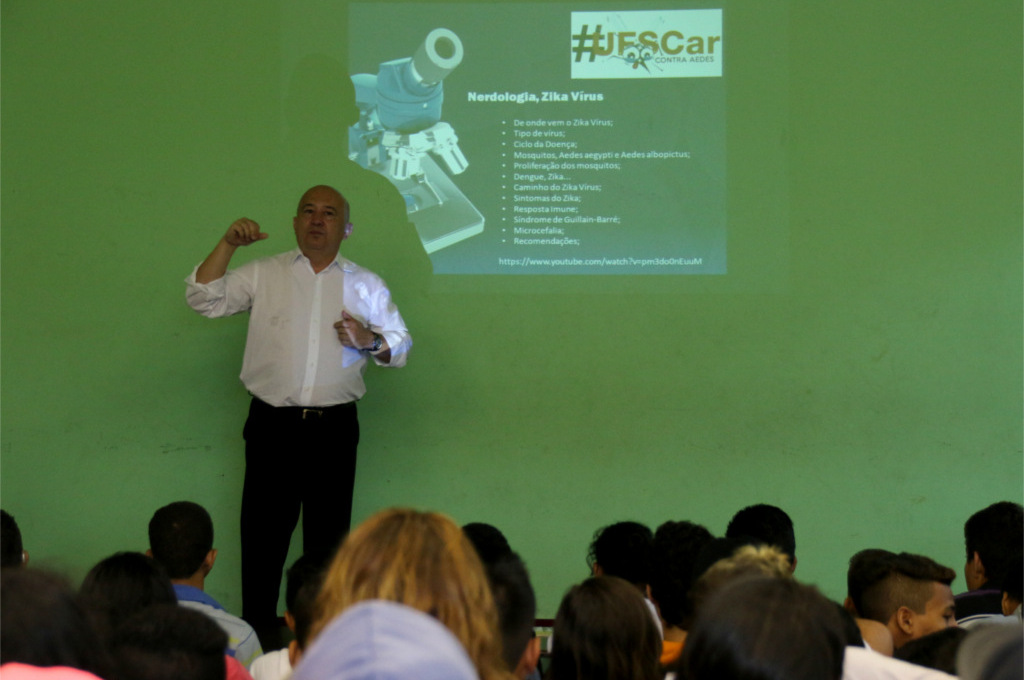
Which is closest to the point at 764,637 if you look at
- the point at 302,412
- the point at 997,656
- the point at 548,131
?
the point at 997,656

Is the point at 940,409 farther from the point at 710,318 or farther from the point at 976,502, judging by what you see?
the point at 710,318

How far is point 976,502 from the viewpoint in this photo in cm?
390

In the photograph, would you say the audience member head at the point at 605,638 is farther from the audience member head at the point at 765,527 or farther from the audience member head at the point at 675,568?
the audience member head at the point at 765,527

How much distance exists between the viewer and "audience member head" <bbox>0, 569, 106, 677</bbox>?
1.08 m

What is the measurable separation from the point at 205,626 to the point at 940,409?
3.36m

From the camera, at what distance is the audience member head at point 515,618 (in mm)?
1568

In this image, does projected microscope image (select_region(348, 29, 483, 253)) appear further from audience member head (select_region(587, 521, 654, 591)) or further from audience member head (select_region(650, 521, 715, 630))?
audience member head (select_region(650, 521, 715, 630))

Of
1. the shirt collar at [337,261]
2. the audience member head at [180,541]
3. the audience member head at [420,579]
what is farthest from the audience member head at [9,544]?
the audience member head at [420,579]

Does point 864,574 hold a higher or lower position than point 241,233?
lower

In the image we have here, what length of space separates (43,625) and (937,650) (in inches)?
57.2

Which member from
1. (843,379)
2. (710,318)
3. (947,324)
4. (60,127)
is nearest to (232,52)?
(60,127)

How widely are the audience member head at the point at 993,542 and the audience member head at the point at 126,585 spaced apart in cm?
207

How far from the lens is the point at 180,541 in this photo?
2506 millimetres

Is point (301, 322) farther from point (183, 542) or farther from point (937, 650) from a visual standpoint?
point (937, 650)
